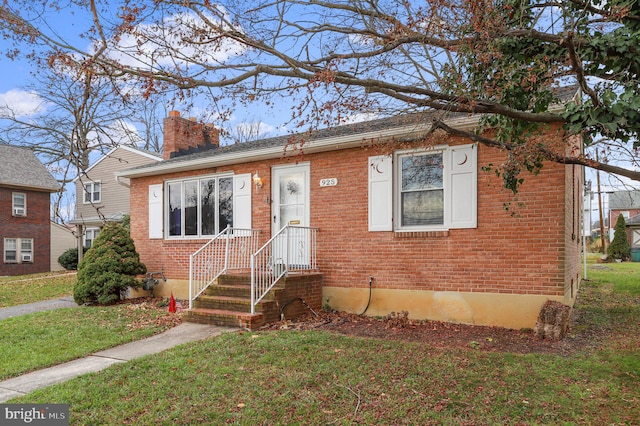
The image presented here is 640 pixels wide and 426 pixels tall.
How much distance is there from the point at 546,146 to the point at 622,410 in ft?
10.0

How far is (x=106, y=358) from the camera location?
6.09 m

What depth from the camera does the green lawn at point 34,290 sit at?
41.9ft

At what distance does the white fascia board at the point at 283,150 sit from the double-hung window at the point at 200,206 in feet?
1.40

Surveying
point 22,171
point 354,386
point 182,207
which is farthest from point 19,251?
point 354,386

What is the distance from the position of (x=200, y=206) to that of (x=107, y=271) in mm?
2651

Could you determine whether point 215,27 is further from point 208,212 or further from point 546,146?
point 208,212

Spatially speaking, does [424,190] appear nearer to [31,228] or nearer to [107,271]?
[107,271]

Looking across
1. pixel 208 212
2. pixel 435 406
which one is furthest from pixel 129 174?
pixel 435 406

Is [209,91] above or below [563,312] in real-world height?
above

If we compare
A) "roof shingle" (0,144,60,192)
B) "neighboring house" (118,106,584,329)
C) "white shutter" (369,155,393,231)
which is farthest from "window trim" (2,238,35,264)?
"white shutter" (369,155,393,231)

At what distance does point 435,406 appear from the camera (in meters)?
4.17

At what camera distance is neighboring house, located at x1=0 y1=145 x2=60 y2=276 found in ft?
72.4

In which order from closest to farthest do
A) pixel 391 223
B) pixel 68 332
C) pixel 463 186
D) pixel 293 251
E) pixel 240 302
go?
pixel 68 332, pixel 463 186, pixel 240 302, pixel 391 223, pixel 293 251

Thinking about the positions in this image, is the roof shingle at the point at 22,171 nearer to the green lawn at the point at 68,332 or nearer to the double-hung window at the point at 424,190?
the green lawn at the point at 68,332
